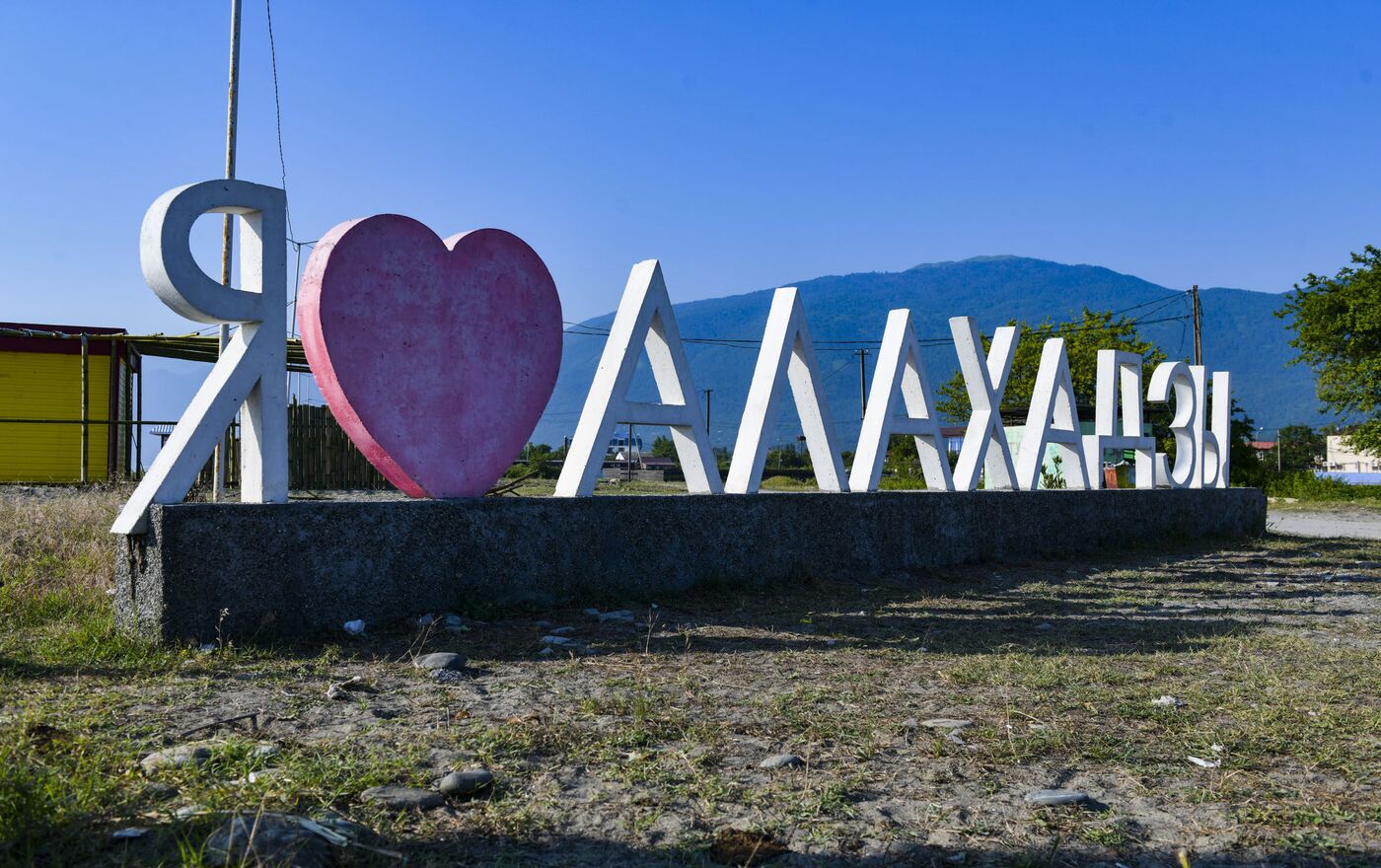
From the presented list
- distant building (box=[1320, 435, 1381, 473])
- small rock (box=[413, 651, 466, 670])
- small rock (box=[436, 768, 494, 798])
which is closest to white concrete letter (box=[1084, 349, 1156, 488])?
small rock (box=[413, 651, 466, 670])

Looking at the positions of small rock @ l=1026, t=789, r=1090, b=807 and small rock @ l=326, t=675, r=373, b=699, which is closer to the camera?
small rock @ l=1026, t=789, r=1090, b=807

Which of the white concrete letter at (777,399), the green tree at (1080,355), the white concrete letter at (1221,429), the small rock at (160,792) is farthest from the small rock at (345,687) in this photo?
the green tree at (1080,355)

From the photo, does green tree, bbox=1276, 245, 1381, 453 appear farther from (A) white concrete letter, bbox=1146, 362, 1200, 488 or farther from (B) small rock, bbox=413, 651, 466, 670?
(B) small rock, bbox=413, 651, 466, 670

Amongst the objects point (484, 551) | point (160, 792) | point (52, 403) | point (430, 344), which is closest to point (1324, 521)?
point (484, 551)

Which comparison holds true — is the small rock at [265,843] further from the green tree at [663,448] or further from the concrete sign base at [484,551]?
the green tree at [663,448]

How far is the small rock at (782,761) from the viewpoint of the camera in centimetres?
A: 337

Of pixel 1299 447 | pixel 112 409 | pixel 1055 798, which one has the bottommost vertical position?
pixel 1055 798

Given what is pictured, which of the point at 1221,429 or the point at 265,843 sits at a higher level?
the point at 1221,429

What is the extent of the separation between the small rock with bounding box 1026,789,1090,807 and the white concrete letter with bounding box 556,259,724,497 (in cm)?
430

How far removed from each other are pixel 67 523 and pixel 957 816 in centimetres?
839

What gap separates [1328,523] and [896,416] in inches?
621

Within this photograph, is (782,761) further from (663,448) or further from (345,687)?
(663,448)

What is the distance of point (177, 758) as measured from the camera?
3186 mm

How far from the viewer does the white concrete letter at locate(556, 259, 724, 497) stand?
722 centimetres
